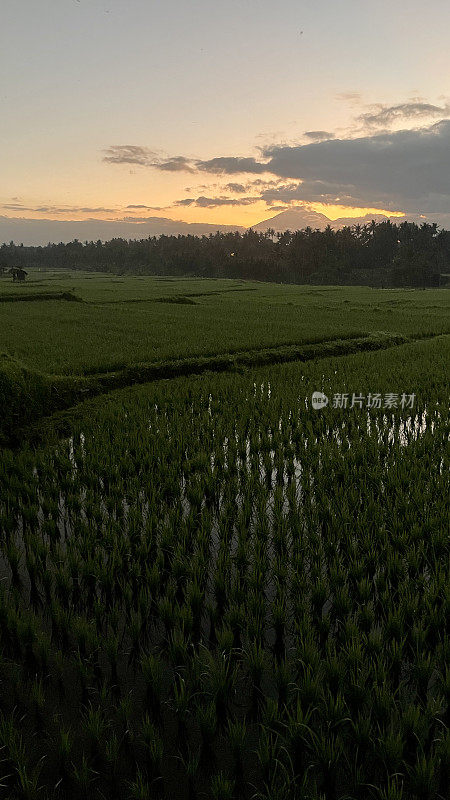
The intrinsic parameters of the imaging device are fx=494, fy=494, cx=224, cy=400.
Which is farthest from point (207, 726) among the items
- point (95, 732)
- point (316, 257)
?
point (316, 257)

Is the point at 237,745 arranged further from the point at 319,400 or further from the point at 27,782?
the point at 319,400

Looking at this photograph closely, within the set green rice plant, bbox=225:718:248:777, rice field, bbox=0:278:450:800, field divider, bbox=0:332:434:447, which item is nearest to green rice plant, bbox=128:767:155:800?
rice field, bbox=0:278:450:800

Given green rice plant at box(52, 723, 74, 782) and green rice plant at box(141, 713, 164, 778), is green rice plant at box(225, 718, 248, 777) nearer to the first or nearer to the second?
green rice plant at box(141, 713, 164, 778)

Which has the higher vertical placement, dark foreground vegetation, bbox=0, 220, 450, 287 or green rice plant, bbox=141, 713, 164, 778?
dark foreground vegetation, bbox=0, 220, 450, 287

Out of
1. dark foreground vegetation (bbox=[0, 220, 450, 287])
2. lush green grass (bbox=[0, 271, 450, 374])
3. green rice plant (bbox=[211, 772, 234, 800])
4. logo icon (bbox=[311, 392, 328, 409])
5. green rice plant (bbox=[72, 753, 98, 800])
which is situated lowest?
green rice plant (bbox=[72, 753, 98, 800])

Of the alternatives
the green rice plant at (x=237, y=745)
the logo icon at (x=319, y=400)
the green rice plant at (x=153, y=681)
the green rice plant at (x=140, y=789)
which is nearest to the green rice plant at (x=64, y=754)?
the green rice plant at (x=140, y=789)

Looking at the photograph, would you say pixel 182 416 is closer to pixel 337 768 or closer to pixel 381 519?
pixel 381 519

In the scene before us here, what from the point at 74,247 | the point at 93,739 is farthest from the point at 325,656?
the point at 74,247

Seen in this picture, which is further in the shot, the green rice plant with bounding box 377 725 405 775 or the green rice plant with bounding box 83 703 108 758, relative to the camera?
the green rice plant with bounding box 83 703 108 758
